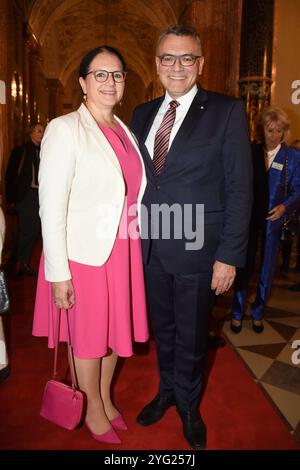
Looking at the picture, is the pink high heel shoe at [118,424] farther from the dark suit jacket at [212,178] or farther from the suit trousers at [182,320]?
the dark suit jacket at [212,178]

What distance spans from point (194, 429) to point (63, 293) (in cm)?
110

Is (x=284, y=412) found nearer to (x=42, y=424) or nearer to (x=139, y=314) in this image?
(x=139, y=314)

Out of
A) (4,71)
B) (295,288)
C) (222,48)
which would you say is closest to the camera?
(295,288)

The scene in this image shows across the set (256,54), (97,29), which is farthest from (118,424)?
(97,29)

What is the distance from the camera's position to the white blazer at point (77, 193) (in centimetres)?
171

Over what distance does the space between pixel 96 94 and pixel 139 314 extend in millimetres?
1162

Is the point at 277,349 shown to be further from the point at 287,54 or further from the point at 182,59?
the point at 287,54

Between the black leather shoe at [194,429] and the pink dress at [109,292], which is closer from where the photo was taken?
the pink dress at [109,292]

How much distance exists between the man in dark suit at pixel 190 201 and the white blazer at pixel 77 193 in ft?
0.97

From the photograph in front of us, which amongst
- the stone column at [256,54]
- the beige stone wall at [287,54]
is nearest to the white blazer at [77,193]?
the stone column at [256,54]

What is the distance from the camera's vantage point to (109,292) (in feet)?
6.40

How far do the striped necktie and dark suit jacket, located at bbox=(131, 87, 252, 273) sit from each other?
0.15 feet
